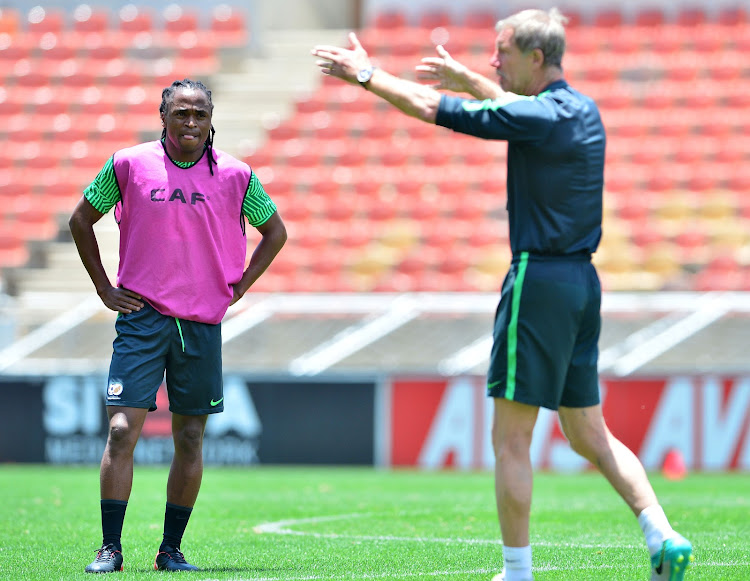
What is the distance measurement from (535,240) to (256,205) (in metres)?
1.71

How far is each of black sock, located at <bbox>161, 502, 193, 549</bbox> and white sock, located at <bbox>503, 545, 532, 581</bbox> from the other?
1744mm

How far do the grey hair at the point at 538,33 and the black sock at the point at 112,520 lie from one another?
257cm

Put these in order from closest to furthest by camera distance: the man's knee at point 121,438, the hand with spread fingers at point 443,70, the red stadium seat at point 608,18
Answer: the hand with spread fingers at point 443,70 < the man's knee at point 121,438 < the red stadium seat at point 608,18

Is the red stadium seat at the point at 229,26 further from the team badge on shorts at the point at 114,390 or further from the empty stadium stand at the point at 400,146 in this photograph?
the team badge on shorts at the point at 114,390

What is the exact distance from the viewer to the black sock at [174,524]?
225 inches

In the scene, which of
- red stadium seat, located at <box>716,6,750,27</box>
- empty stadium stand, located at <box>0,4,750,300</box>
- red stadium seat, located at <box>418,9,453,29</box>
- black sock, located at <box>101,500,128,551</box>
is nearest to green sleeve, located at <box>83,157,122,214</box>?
black sock, located at <box>101,500,128,551</box>

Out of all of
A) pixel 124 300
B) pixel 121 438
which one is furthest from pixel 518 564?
pixel 124 300

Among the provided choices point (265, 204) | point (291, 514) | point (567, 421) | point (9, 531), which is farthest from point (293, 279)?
point (567, 421)

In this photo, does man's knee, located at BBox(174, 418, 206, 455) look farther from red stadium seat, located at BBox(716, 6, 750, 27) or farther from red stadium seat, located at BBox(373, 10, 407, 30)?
red stadium seat, located at BBox(716, 6, 750, 27)

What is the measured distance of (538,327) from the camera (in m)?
4.59

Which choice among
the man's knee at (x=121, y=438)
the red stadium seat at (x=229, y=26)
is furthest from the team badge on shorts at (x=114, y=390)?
the red stadium seat at (x=229, y=26)

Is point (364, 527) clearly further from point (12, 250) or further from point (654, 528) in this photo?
point (12, 250)

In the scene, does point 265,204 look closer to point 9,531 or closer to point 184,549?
point 184,549

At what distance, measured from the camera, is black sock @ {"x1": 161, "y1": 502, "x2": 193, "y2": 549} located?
5.72 metres
